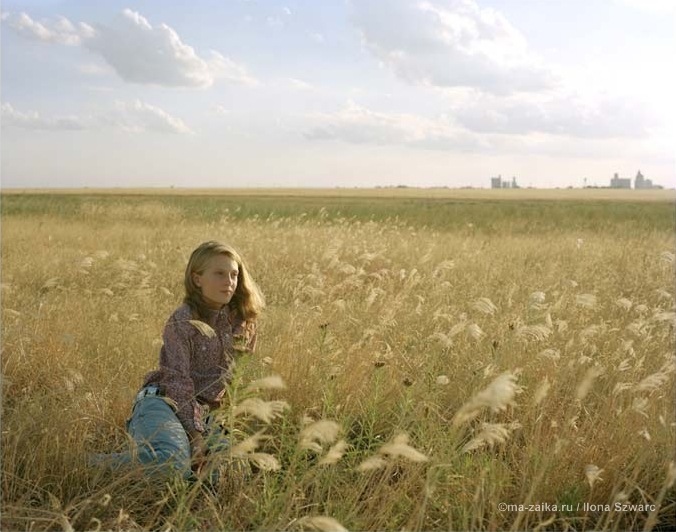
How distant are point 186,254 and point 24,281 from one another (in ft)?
7.43

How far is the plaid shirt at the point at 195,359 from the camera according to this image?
3.05 metres

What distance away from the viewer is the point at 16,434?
111 inches

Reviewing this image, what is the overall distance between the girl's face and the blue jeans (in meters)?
0.63

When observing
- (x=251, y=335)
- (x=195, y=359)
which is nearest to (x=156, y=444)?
(x=195, y=359)

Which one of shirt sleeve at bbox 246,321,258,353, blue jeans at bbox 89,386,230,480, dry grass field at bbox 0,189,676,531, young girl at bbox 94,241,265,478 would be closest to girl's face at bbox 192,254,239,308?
young girl at bbox 94,241,265,478

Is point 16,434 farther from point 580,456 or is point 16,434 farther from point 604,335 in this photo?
point 604,335

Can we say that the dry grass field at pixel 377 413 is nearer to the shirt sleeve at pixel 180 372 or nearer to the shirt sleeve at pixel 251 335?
the shirt sleeve at pixel 251 335

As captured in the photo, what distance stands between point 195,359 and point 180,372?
208 millimetres

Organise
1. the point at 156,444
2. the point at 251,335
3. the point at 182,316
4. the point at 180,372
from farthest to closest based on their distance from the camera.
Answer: the point at 251,335 < the point at 182,316 < the point at 180,372 < the point at 156,444

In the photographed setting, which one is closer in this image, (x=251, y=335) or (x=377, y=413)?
(x=377, y=413)

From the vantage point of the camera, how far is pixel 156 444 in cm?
278

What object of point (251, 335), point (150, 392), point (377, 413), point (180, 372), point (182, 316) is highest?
point (182, 316)

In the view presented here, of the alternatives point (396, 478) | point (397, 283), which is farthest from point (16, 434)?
point (397, 283)

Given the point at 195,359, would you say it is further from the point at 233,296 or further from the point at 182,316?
the point at 233,296
